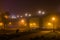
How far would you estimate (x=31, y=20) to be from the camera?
75688mm

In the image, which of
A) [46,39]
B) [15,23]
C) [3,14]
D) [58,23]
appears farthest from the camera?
[15,23]

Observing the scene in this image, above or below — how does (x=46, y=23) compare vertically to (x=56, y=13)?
below

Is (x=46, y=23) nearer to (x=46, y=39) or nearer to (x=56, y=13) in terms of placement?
Answer: (x=56, y=13)

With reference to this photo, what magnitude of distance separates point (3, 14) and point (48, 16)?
26.0 m

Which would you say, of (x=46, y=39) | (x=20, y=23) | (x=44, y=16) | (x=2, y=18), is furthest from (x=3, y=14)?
(x=46, y=39)

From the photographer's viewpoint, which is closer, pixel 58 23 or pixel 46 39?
pixel 46 39

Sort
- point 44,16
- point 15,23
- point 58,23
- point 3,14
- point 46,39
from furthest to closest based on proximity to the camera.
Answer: point 15,23, point 3,14, point 44,16, point 58,23, point 46,39

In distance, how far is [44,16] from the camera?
240 ft

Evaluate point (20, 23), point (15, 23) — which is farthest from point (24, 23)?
point (15, 23)

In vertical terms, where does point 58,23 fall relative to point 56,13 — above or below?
below

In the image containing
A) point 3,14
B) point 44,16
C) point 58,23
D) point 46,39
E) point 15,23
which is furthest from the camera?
point 15,23

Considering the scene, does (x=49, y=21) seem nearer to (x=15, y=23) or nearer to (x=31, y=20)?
(x=31, y=20)

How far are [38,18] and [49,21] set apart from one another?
7223mm

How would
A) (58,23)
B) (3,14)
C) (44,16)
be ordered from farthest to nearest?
(3,14), (44,16), (58,23)
